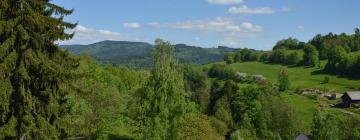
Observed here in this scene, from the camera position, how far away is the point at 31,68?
84.4ft

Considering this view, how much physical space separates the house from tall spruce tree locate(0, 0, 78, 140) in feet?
390

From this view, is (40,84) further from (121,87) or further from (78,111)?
(121,87)

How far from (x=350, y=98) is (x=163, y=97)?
98640 millimetres

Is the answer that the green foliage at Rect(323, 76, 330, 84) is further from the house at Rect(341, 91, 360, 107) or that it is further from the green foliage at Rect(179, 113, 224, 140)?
the green foliage at Rect(179, 113, 224, 140)

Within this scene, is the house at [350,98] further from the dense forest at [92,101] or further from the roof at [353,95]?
the dense forest at [92,101]

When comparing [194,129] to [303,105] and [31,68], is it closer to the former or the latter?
[31,68]

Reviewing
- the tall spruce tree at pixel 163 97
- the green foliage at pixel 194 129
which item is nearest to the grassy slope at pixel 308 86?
the green foliage at pixel 194 129

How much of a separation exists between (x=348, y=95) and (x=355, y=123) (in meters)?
55.6

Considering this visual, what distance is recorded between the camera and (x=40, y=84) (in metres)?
26.2

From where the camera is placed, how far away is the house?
13275 cm

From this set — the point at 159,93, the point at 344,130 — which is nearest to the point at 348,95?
the point at 344,130

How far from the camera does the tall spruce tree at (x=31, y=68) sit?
81.0 feet

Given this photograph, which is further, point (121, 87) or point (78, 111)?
point (121, 87)

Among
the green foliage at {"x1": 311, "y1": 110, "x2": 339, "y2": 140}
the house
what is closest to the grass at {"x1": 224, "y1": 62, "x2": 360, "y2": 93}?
the house
